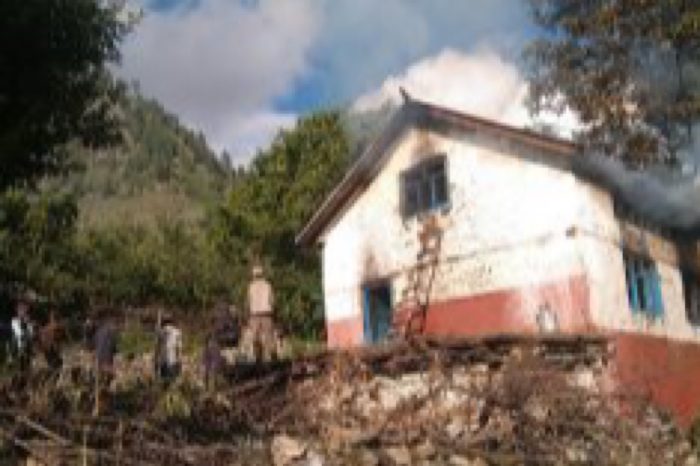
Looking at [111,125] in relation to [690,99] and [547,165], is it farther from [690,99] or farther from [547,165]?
[690,99]

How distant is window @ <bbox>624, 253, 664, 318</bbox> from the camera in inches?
A: 827

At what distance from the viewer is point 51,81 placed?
1525 cm

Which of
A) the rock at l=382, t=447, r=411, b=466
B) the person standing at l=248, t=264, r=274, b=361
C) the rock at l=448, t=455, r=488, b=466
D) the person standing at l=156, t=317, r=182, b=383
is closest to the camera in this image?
the rock at l=382, t=447, r=411, b=466

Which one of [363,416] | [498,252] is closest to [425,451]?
[363,416]

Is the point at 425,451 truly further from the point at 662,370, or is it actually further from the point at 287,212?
the point at 287,212

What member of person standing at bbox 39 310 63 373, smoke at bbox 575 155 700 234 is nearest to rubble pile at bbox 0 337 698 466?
person standing at bbox 39 310 63 373

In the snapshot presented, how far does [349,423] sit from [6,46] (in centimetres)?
756

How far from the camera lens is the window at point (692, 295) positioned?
2333cm

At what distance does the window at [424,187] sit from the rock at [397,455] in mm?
11610

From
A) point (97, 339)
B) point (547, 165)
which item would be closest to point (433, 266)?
point (547, 165)

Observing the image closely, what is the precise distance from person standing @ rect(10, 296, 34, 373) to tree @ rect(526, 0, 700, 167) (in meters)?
11.3

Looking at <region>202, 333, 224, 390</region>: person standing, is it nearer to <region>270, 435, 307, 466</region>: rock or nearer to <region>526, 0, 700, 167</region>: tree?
<region>270, 435, 307, 466</region>: rock

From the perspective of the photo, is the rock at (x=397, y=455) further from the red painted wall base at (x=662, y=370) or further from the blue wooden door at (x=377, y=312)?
the blue wooden door at (x=377, y=312)

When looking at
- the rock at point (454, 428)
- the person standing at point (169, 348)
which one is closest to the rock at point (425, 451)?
the rock at point (454, 428)
